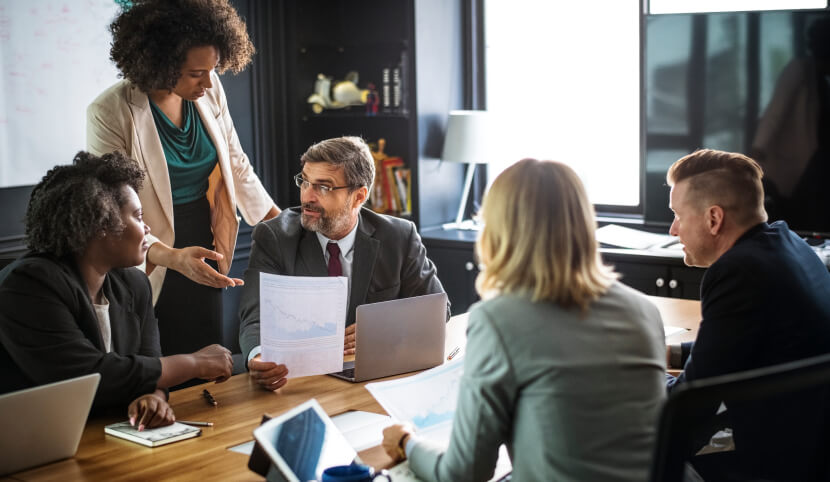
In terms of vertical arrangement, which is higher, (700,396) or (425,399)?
(700,396)

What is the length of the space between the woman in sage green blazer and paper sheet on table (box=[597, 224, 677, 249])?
2551mm

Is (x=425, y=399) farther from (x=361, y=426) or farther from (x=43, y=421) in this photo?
(x=43, y=421)

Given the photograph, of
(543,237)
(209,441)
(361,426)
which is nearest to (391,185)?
(361,426)

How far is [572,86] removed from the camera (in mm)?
4664

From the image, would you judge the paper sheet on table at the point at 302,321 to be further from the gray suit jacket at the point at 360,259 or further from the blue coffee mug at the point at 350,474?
the blue coffee mug at the point at 350,474

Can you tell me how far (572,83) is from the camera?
183 inches

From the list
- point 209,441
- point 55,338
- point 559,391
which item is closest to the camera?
point 559,391

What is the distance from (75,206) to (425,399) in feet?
3.01

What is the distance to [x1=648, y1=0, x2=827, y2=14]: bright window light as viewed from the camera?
154 inches

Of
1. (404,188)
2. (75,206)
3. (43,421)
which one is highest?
(75,206)

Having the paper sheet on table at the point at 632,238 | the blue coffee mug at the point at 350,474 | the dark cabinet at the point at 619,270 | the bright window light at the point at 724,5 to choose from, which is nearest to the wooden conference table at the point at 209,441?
the blue coffee mug at the point at 350,474

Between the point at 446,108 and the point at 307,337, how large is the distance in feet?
9.43

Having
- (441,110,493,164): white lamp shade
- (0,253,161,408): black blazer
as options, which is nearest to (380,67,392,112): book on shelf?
(441,110,493,164): white lamp shade

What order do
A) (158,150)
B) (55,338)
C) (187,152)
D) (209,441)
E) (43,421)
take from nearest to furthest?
(43,421) → (209,441) → (55,338) → (158,150) → (187,152)
